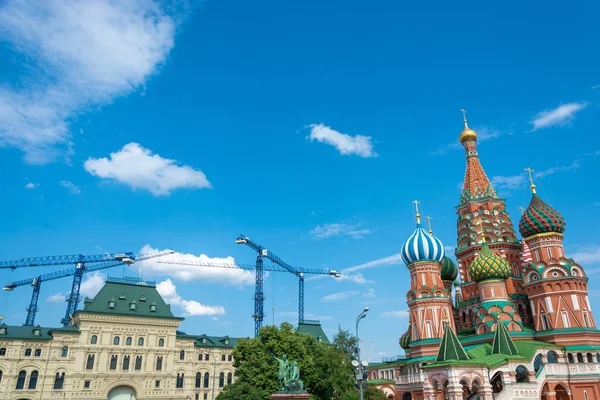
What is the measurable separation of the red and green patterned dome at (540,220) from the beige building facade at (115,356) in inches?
1814

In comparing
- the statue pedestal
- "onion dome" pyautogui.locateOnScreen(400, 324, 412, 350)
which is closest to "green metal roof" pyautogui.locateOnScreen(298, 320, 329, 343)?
"onion dome" pyautogui.locateOnScreen(400, 324, 412, 350)

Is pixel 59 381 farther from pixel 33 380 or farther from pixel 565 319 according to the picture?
pixel 565 319

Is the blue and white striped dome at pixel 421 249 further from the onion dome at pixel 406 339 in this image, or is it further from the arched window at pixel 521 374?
the arched window at pixel 521 374

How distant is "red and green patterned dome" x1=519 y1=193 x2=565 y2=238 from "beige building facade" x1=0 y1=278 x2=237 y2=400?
4608cm

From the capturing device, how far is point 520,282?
47812mm

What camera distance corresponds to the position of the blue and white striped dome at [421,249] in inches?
1927

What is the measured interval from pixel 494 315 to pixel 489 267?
185 inches

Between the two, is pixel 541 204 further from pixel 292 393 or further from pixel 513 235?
pixel 292 393

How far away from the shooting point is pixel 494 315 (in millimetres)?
42969

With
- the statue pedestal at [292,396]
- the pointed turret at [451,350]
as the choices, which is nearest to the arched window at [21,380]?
the statue pedestal at [292,396]

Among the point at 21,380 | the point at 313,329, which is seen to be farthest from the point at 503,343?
the point at 21,380

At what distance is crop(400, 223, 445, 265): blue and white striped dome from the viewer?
48.9 m

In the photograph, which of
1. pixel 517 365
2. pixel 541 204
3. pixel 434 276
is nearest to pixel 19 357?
pixel 434 276

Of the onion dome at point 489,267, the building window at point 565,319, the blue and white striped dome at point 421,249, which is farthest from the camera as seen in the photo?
the blue and white striped dome at point 421,249
